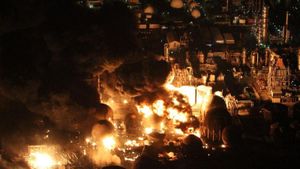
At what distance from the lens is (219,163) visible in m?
22.3

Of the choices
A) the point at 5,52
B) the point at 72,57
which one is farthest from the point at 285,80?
the point at 5,52

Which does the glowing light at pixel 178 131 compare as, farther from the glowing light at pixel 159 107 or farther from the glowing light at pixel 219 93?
the glowing light at pixel 219 93

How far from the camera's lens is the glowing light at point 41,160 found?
24391 millimetres

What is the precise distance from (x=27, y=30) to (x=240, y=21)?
60.7ft

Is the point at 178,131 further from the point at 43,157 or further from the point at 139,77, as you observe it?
the point at 43,157

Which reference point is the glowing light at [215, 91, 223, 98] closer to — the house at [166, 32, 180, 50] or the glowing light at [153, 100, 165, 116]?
the glowing light at [153, 100, 165, 116]

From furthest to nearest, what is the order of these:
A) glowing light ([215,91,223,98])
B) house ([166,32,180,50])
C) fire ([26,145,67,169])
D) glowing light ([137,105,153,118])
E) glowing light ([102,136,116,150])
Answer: house ([166,32,180,50]) < glowing light ([215,91,223,98]) < glowing light ([137,105,153,118]) < glowing light ([102,136,116,150]) < fire ([26,145,67,169])

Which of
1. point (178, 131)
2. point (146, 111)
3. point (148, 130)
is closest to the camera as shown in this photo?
point (178, 131)

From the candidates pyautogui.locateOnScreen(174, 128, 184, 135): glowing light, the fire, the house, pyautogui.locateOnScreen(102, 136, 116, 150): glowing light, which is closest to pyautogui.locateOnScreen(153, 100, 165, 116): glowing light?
pyautogui.locateOnScreen(174, 128, 184, 135): glowing light

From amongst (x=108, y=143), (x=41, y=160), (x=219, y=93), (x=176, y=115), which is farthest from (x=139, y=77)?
(x=41, y=160)

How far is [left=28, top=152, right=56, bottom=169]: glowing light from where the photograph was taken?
24391 millimetres

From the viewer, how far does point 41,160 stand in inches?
968


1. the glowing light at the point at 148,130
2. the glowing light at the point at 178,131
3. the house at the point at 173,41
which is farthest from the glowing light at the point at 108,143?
the house at the point at 173,41

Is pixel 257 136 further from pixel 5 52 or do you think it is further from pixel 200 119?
pixel 5 52
